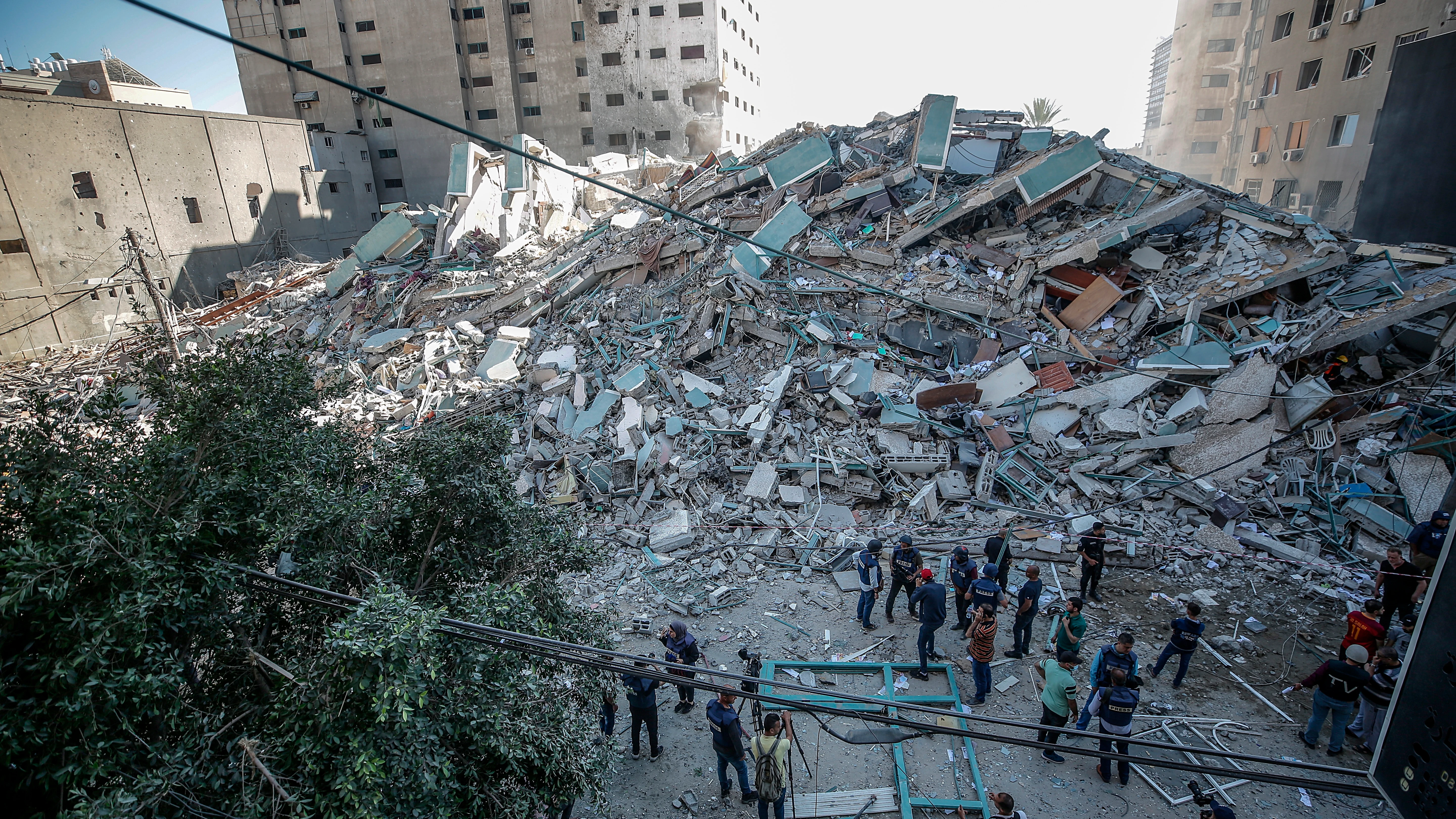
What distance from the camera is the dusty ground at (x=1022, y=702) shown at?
5.24 metres

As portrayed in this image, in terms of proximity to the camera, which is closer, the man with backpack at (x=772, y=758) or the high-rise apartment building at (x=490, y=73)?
the man with backpack at (x=772, y=758)

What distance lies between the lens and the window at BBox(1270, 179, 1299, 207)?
21625 mm

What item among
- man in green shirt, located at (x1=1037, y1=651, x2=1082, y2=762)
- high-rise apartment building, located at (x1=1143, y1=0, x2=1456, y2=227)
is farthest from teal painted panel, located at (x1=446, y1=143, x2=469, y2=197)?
high-rise apartment building, located at (x1=1143, y1=0, x2=1456, y2=227)

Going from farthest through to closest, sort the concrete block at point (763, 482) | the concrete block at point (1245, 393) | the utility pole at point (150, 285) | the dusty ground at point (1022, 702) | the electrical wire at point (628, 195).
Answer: the concrete block at point (763, 482) < the utility pole at point (150, 285) < the concrete block at point (1245, 393) < the dusty ground at point (1022, 702) < the electrical wire at point (628, 195)

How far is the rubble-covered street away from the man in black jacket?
0.20 metres

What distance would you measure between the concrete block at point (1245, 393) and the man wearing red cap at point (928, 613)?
6244mm

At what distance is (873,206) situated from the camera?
45.3 ft

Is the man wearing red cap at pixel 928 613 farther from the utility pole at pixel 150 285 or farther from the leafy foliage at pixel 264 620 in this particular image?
the utility pole at pixel 150 285

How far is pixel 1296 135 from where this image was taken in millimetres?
21172

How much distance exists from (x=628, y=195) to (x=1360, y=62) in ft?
81.8

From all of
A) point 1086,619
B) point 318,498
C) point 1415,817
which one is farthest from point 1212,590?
point 318,498

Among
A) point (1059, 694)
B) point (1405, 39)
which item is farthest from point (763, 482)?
point (1405, 39)

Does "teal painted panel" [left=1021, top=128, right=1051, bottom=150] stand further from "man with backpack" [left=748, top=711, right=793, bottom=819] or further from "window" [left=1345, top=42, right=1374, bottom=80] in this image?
"man with backpack" [left=748, top=711, right=793, bottom=819]

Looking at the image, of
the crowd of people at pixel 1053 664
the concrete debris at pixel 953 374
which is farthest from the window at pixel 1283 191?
the crowd of people at pixel 1053 664
